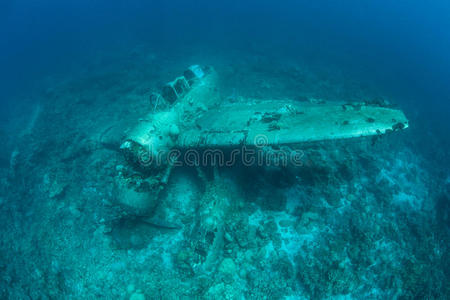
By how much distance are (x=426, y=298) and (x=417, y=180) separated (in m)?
6.03

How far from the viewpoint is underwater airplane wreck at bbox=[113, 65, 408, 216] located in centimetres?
573

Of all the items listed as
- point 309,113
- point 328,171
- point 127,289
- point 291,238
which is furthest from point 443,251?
point 127,289

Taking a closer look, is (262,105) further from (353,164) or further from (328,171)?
(353,164)

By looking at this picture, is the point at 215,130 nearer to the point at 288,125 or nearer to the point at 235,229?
the point at 288,125

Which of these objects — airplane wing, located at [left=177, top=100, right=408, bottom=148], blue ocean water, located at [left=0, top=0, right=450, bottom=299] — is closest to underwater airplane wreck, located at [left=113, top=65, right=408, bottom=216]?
airplane wing, located at [left=177, top=100, right=408, bottom=148]

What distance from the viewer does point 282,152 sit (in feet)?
30.6
